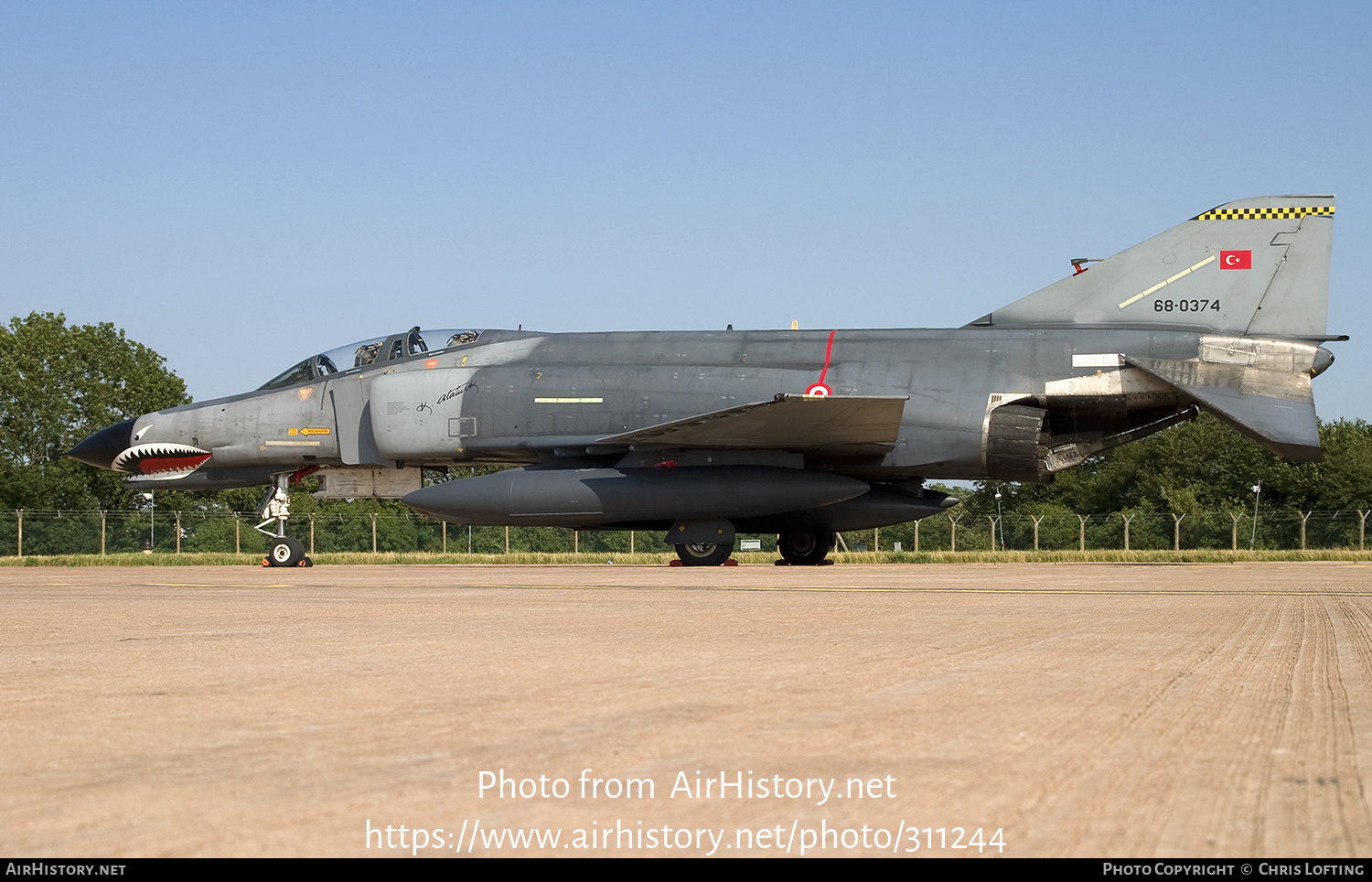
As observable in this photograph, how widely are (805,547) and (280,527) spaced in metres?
8.35

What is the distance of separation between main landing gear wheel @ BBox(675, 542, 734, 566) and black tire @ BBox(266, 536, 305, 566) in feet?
20.3

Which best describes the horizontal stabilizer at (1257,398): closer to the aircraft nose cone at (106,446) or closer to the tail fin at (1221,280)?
the tail fin at (1221,280)

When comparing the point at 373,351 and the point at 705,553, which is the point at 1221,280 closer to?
the point at 705,553

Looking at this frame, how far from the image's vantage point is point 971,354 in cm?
1708

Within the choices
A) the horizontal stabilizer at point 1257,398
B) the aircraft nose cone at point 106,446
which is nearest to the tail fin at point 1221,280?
the horizontal stabilizer at point 1257,398

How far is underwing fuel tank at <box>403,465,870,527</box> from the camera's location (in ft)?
53.8

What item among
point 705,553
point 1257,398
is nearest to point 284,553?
point 705,553

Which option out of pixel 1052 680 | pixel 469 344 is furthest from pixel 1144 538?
pixel 1052 680

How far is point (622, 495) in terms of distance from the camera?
16.6m

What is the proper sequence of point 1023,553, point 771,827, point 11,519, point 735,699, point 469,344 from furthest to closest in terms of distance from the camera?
point 11,519 < point 1023,553 < point 469,344 < point 735,699 < point 771,827

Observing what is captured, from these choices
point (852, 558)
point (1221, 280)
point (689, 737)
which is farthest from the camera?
point (852, 558)

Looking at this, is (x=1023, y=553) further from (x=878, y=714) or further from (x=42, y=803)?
(x=42, y=803)
